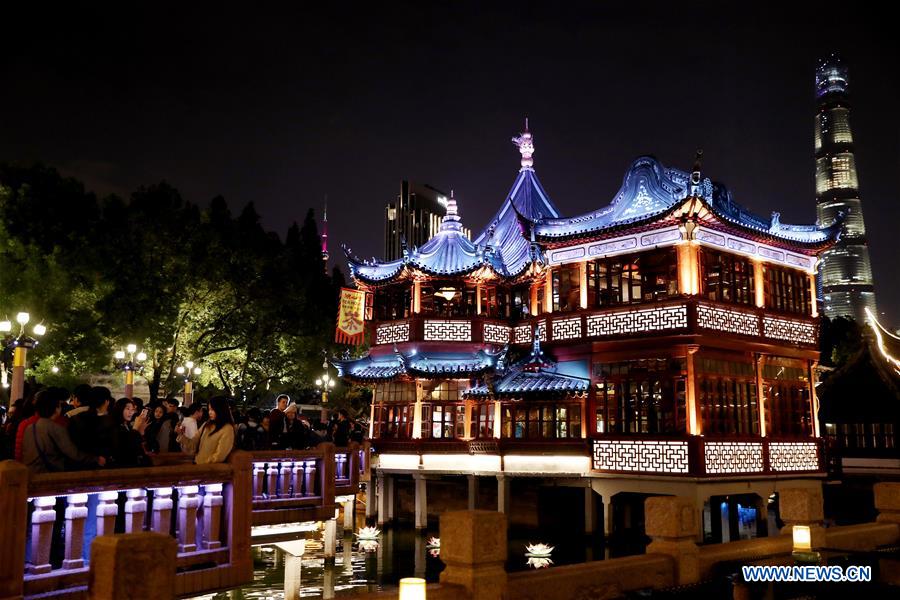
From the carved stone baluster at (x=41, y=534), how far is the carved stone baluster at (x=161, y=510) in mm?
1205

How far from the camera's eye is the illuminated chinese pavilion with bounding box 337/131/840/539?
21250 mm

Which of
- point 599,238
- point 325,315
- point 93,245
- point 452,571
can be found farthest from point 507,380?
point 325,315

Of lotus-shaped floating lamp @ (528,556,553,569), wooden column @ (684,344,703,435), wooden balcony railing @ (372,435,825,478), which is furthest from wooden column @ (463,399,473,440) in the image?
wooden column @ (684,344,703,435)

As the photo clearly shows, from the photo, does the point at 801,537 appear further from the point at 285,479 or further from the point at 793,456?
the point at 793,456

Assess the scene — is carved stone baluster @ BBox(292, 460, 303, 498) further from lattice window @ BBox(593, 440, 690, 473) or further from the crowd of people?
lattice window @ BBox(593, 440, 690, 473)

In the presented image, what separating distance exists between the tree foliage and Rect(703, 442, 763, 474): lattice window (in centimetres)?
2162

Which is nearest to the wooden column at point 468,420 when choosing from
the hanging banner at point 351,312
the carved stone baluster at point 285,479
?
the hanging banner at point 351,312

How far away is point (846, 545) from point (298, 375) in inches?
1240

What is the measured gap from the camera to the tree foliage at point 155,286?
30125mm

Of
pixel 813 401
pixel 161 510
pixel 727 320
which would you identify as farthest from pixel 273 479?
pixel 813 401

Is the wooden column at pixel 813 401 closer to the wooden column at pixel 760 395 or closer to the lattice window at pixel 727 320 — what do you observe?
the wooden column at pixel 760 395

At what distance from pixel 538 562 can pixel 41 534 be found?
598 inches

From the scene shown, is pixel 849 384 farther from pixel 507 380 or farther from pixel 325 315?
pixel 325 315

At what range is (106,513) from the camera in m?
7.87
